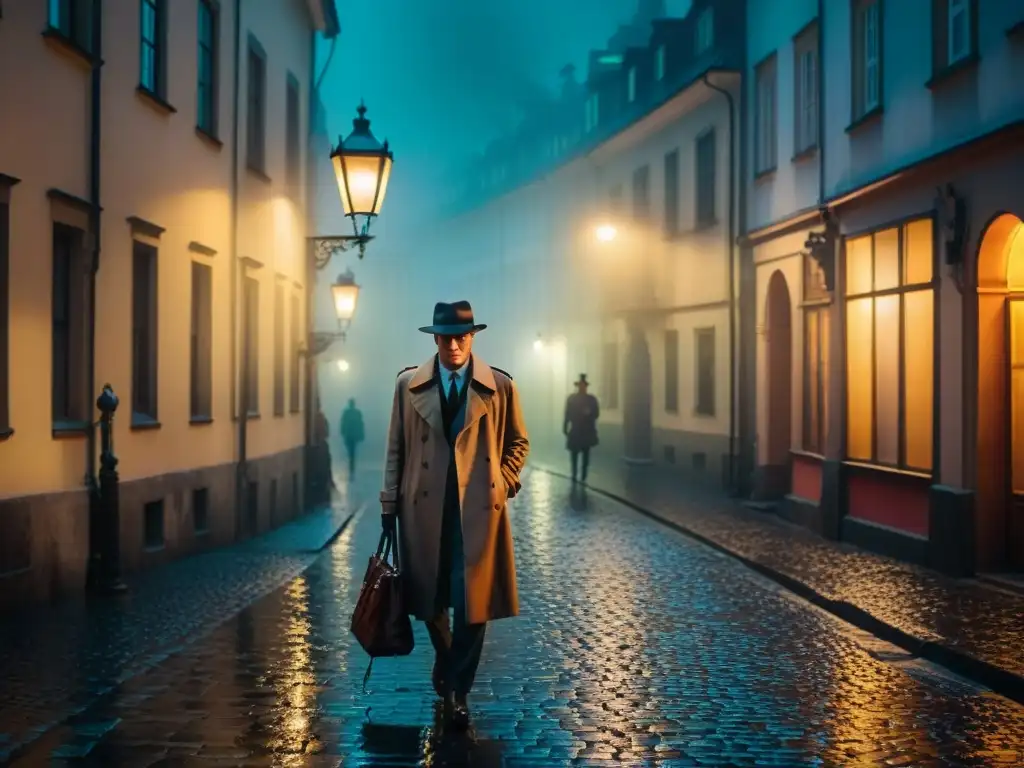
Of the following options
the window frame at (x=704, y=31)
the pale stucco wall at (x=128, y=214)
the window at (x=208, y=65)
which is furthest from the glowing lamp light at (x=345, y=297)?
the window frame at (x=704, y=31)

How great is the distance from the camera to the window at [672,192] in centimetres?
3086

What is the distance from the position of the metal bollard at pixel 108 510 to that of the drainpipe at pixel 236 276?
20.3 ft

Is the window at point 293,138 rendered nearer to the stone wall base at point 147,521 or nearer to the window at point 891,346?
the stone wall base at point 147,521

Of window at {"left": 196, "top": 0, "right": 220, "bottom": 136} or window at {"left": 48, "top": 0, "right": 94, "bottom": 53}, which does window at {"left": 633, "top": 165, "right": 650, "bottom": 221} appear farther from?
window at {"left": 48, "top": 0, "right": 94, "bottom": 53}

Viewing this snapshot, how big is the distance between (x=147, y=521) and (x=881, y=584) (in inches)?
287

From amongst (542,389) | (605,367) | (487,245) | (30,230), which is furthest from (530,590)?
(487,245)

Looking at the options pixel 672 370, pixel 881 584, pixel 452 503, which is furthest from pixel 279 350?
pixel 452 503

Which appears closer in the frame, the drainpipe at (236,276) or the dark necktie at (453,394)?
the dark necktie at (453,394)

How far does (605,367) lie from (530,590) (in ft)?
83.4

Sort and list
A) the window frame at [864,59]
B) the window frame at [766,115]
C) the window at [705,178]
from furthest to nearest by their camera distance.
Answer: the window at [705,178], the window frame at [766,115], the window frame at [864,59]

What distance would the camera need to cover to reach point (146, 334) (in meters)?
15.5

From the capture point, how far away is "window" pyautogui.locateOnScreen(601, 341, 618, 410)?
123ft

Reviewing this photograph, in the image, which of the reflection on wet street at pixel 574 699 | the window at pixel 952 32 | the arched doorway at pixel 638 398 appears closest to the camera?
the reflection on wet street at pixel 574 699

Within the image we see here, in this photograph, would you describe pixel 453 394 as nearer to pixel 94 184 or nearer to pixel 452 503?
pixel 452 503
